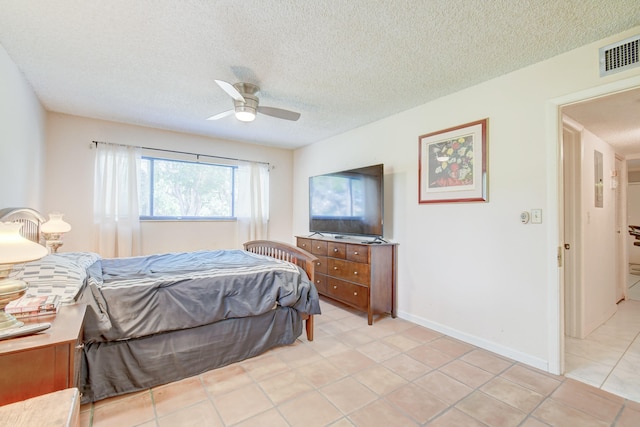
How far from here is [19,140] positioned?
252cm

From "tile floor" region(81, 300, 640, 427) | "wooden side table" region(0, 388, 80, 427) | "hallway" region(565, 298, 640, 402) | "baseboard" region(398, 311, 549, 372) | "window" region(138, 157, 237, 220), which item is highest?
"window" region(138, 157, 237, 220)

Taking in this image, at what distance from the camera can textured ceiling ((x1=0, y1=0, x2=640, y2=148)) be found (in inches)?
67.9

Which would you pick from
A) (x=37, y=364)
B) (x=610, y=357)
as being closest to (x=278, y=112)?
(x=37, y=364)

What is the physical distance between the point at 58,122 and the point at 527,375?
5.43 meters

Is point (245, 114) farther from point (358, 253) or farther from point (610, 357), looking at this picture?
point (610, 357)

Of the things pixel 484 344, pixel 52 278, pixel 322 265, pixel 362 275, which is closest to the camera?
pixel 52 278

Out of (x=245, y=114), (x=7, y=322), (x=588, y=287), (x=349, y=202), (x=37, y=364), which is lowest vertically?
(x=588, y=287)

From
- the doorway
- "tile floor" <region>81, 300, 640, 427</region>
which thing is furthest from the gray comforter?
the doorway

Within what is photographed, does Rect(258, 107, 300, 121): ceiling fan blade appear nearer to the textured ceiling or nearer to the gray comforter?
the textured ceiling

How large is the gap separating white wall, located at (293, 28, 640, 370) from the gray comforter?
136 cm

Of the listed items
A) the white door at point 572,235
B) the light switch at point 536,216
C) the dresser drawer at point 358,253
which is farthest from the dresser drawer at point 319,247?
the white door at point 572,235

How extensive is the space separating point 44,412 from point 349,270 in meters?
2.74

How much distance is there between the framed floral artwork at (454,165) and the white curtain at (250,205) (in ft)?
A: 8.86

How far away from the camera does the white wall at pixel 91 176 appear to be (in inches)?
139
